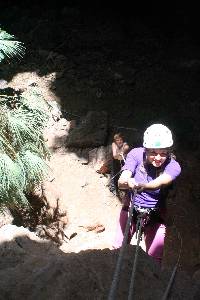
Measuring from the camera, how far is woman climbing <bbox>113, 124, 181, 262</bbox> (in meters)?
3.00

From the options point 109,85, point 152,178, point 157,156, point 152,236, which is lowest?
point 152,236

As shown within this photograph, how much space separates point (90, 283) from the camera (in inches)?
85.5

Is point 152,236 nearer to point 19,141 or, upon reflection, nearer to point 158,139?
point 158,139

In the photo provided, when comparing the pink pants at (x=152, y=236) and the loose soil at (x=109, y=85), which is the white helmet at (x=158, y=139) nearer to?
the pink pants at (x=152, y=236)

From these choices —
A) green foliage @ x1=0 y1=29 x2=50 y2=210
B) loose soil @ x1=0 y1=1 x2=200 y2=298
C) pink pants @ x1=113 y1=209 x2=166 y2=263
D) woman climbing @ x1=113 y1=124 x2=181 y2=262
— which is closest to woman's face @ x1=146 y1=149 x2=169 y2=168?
woman climbing @ x1=113 y1=124 x2=181 y2=262

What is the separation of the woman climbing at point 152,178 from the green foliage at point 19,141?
1.00 meters

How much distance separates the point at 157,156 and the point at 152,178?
19 cm

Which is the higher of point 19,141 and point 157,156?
point 19,141

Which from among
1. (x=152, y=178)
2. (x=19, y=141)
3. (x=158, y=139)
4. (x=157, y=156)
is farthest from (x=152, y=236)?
(x=19, y=141)

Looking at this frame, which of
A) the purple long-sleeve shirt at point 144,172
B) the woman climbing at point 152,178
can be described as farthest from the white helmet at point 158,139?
the purple long-sleeve shirt at point 144,172

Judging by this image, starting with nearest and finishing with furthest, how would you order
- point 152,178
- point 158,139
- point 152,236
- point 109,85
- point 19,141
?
point 158,139, point 152,178, point 152,236, point 19,141, point 109,85

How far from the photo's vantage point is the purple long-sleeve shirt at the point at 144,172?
310 centimetres

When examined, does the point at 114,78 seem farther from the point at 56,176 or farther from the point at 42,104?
the point at 42,104

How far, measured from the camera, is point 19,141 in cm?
381
